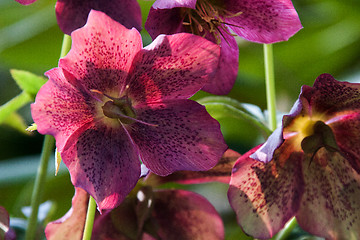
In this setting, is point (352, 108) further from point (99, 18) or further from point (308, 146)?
point (99, 18)

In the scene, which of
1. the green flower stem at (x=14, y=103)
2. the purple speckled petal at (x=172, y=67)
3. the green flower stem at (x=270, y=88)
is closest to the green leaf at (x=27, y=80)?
the green flower stem at (x=14, y=103)

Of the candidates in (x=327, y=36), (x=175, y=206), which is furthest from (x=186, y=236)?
(x=327, y=36)

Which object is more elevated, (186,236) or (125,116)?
(125,116)

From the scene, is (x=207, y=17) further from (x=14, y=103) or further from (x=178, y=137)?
(x=14, y=103)

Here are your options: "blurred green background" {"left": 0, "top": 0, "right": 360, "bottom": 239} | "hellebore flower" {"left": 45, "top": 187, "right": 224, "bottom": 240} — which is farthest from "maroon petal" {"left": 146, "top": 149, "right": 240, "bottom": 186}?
"blurred green background" {"left": 0, "top": 0, "right": 360, "bottom": 239}

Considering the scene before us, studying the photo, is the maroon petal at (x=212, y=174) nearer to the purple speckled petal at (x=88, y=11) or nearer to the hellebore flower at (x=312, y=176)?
the hellebore flower at (x=312, y=176)

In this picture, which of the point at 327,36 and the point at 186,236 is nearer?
the point at 186,236
